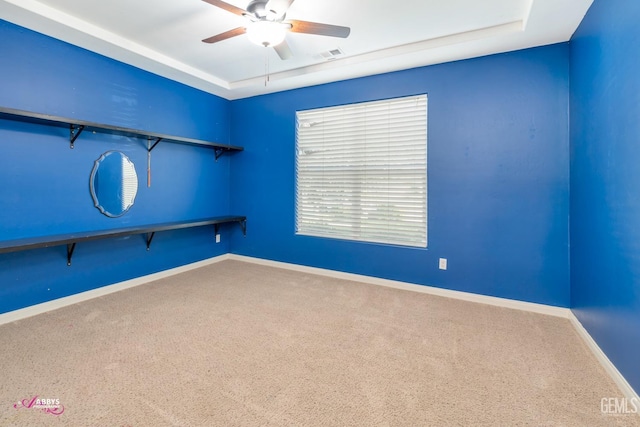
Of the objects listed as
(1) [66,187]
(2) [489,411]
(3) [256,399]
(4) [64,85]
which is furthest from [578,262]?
(4) [64,85]

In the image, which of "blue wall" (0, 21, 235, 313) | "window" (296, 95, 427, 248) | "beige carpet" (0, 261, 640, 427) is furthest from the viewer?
"window" (296, 95, 427, 248)

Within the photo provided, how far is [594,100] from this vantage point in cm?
205

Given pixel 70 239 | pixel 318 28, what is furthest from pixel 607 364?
pixel 70 239

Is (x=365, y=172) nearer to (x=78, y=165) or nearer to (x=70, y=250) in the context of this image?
(x=78, y=165)

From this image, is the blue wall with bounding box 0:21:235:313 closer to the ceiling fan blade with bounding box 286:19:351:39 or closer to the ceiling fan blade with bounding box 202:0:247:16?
the ceiling fan blade with bounding box 202:0:247:16

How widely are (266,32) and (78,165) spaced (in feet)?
7.49

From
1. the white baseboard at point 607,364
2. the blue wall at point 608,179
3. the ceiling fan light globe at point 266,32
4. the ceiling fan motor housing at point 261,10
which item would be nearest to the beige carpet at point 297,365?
the white baseboard at point 607,364

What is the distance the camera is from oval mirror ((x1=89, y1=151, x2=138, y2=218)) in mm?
2973

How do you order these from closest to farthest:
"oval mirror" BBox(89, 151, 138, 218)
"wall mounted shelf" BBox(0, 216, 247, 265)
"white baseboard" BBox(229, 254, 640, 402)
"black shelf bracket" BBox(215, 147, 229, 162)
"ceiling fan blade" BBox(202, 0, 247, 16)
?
"white baseboard" BBox(229, 254, 640, 402) < "ceiling fan blade" BBox(202, 0, 247, 16) < "wall mounted shelf" BBox(0, 216, 247, 265) < "oval mirror" BBox(89, 151, 138, 218) < "black shelf bracket" BBox(215, 147, 229, 162)

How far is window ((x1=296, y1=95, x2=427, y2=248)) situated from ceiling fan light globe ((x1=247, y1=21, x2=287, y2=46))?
5.59 ft

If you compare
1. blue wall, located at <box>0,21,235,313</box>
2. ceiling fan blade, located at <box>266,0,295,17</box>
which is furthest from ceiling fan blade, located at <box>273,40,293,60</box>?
blue wall, located at <box>0,21,235,313</box>

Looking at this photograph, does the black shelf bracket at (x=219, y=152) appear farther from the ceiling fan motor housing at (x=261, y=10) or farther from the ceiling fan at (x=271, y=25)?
the ceiling fan motor housing at (x=261, y=10)

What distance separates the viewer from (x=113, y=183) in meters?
3.12

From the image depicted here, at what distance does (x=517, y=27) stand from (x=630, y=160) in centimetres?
154
